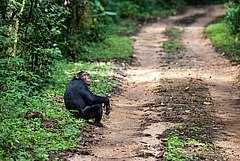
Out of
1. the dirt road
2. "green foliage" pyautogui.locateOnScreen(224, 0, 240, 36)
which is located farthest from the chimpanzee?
"green foliage" pyautogui.locateOnScreen(224, 0, 240, 36)

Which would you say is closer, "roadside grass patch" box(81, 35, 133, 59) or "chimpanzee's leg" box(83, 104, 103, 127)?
"chimpanzee's leg" box(83, 104, 103, 127)

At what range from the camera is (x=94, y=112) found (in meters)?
7.28

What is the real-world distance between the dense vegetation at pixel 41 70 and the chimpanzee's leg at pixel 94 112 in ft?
0.66

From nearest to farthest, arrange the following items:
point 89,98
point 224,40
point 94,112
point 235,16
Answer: point 89,98 → point 94,112 → point 235,16 → point 224,40

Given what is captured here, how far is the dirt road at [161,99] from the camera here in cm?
617

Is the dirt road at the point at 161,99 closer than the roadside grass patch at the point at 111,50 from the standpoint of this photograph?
Yes

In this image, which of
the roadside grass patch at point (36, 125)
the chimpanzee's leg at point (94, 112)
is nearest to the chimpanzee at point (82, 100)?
the chimpanzee's leg at point (94, 112)

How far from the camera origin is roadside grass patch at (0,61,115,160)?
17.0ft

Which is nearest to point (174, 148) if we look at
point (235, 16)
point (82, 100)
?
point (82, 100)

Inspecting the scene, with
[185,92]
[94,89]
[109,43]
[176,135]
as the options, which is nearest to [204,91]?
[185,92]

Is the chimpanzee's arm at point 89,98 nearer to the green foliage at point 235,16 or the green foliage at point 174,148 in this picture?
the green foliage at point 174,148

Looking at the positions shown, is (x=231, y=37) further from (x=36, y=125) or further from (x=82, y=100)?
(x=36, y=125)

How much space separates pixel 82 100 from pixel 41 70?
288 cm

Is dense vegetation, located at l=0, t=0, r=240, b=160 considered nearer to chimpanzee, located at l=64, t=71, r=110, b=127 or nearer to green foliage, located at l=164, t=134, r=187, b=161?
chimpanzee, located at l=64, t=71, r=110, b=127
